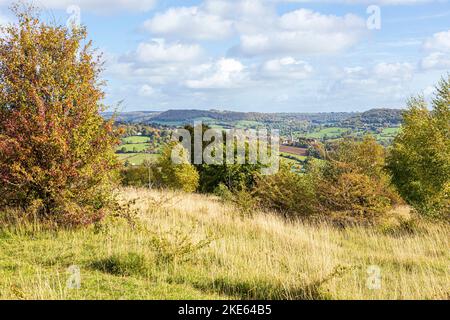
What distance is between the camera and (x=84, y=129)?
11031mm

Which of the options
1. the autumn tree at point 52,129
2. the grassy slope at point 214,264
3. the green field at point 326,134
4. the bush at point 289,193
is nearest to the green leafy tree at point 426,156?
the bush at point 289,193

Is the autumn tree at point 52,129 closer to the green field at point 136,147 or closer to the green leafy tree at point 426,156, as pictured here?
the green leafy tree at point 426,156

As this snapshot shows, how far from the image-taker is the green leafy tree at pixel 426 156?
2177cm

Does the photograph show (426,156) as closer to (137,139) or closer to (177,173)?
(177,173)

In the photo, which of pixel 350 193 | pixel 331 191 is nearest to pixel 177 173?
pixel 331 191

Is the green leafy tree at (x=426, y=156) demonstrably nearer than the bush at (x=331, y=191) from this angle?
No

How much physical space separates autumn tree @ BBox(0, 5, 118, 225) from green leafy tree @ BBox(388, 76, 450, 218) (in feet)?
45.9

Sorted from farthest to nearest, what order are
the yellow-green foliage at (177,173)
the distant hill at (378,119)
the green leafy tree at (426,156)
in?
the distant hill at (378,119) → the yellow-green foliage at (177,173) → the green leafy tree at (426,156)

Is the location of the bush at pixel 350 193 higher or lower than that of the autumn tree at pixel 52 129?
lower

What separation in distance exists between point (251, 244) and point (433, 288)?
191 inches

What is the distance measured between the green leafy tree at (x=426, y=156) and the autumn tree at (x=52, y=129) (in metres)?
14.0

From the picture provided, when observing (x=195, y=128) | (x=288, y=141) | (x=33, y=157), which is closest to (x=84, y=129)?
(x=33, y=157)

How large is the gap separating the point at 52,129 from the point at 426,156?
22.1 m

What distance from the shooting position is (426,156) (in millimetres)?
24906
